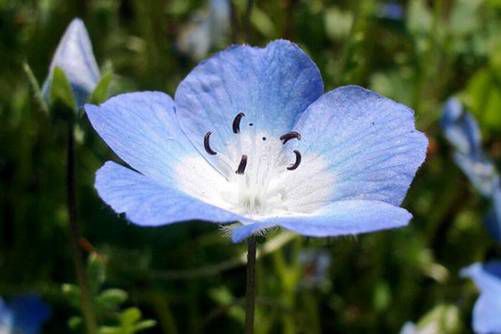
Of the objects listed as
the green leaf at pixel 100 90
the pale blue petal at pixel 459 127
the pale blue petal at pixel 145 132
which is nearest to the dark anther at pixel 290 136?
the pale blue petal at pixel 145 132

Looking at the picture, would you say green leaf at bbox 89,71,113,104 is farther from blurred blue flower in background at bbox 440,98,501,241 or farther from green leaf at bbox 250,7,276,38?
green leaf at bbox 250,7,276,38

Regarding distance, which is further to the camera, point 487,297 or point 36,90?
point 487,297

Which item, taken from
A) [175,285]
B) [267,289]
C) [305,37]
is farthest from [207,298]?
[305,37]

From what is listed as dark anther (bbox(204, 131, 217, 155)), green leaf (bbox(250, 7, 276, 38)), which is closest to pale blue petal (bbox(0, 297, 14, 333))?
dark anther (bbox(204, 131, 217, 155))

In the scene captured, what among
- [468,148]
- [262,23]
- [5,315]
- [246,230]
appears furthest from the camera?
[262,23]

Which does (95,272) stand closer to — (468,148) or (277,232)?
(277,232)

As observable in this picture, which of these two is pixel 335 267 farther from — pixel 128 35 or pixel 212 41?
pixel 128 35

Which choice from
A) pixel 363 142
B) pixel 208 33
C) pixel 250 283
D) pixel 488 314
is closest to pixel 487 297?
pixel 488 314

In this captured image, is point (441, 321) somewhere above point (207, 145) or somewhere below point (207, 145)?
below
